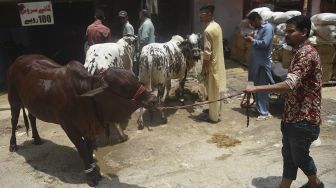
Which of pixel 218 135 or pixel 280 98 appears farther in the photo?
pixel 280 98

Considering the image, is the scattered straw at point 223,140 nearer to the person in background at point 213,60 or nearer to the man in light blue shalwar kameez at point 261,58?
the person in background at point 213,60

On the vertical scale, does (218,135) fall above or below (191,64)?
below

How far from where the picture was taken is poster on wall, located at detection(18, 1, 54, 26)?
9070 mm

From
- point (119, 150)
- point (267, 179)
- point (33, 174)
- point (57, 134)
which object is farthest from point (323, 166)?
point (57, 134)

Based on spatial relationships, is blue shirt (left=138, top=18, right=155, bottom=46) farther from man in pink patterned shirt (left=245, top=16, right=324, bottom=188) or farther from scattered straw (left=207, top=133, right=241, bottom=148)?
man in pink patterned shirt (left=245, top=16, right=324, bottom=188)

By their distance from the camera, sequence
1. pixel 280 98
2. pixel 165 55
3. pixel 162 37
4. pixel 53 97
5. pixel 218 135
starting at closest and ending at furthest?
pixel 53 97 → pixel 218 135 → pixel 165 55 → pixel 280 98 → pixel 162 37

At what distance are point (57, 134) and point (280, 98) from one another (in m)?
4.31

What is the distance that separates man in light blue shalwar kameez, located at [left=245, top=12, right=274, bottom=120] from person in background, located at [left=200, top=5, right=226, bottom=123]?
0.66m

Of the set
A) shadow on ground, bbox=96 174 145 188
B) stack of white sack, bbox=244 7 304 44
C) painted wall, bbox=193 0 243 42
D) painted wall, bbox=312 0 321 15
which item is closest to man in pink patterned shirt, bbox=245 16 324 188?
shadow on ground, bbox=96 174 145 188

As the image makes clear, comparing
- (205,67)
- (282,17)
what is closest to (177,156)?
(205,67)

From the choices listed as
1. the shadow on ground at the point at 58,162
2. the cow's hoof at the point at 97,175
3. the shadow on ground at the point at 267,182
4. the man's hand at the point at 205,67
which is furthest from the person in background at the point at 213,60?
the cow's hoof at the point at 97,175

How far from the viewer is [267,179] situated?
4.63 m

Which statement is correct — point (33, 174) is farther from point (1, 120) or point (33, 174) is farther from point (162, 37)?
point (162, 37)

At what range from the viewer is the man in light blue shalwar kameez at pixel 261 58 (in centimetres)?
665
